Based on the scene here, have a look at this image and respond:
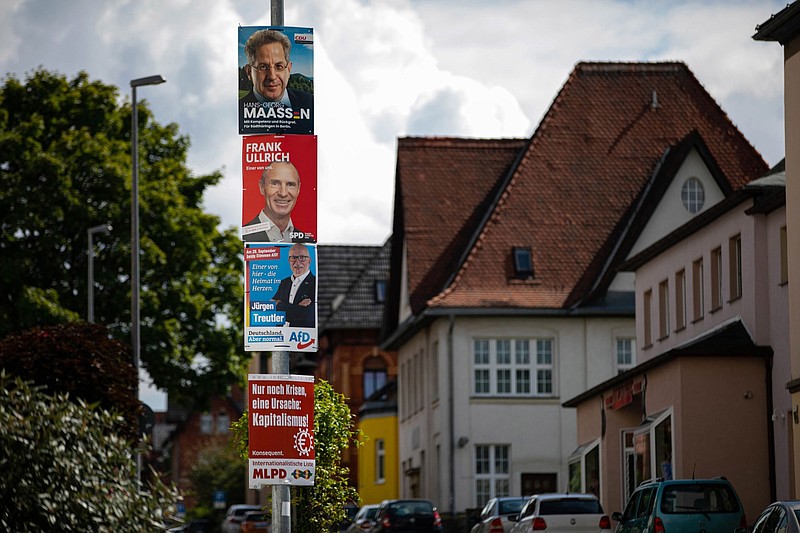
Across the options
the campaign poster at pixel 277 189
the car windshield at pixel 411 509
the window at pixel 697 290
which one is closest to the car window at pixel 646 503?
the campaign poster at pixel 277 189

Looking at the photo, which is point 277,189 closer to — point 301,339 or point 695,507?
point 301,339

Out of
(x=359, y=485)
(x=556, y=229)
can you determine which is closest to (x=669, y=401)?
(x=556, y=229)

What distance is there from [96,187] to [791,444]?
24.2 meters

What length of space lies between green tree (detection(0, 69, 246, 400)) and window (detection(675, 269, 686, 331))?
14364mm

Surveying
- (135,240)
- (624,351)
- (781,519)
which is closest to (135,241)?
(135,240)

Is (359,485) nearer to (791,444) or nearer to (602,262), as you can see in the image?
(602,262)

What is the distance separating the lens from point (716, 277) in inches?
1485

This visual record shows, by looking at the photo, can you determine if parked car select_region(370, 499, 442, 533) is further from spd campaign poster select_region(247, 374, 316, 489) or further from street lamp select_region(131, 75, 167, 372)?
spd campaign poster select_region(247, 374, 316, 489)

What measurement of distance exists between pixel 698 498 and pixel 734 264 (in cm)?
1137

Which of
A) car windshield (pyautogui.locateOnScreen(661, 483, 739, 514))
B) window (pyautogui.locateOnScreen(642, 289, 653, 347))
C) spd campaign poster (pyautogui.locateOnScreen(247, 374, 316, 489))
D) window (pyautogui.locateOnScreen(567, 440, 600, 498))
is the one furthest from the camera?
window (pyautogui.locateOnScreen(642, 289, 653, 347))

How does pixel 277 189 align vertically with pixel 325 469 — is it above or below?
above

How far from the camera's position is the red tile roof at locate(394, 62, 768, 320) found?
54.2m

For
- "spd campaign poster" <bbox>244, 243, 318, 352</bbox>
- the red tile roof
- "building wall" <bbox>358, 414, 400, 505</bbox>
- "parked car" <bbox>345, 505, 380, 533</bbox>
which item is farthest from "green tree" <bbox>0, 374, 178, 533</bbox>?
"building wall" <bbox>358, 414, 400, 505</bbox>

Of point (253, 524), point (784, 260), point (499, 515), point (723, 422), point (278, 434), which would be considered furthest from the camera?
point (253, 524)
